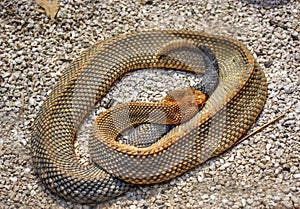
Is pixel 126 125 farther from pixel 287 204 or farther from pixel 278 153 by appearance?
pixel 287 204

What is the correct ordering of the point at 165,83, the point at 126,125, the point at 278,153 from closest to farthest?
the point at 278,153
the point at 126,125
the point at 165,83

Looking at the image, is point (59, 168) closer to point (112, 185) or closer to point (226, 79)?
point (112, 185)

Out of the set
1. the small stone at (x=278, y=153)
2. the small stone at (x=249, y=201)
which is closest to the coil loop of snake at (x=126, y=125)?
the small stone at (x=278, y=153)

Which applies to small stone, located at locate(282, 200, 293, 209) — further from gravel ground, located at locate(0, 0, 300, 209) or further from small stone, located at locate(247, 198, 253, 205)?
small stone, located at locate(247, 198, 253, 205)

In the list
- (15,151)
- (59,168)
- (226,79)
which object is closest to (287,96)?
(226,79)

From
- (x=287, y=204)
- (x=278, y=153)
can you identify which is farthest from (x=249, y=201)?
(x=278, y=153)

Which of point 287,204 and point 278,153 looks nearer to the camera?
point 287,204
